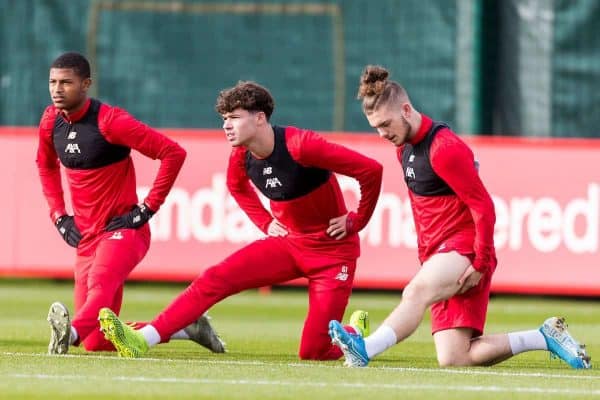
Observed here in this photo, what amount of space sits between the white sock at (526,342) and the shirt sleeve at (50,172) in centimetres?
345

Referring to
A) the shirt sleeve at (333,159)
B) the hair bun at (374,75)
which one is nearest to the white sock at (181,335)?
the shirt sleeve at (333,159)

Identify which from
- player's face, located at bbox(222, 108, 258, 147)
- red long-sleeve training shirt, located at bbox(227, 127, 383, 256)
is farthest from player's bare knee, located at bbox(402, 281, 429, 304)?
player's face, located at bbox(222, 108, 258, 147)

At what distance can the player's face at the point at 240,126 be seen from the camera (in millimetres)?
11383

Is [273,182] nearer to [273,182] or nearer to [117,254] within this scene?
[273,182]

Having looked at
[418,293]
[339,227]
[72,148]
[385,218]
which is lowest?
[385,218]

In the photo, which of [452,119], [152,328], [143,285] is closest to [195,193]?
[143,285]

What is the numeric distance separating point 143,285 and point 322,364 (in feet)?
32.5

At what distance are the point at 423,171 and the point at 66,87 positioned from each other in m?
2.60

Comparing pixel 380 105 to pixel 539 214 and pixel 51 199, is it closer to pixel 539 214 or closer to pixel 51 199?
pixel 51 199

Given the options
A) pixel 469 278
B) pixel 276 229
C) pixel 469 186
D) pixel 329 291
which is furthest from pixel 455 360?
pixel 276 229

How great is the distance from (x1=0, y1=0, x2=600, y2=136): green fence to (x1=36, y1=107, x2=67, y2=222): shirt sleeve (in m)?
8.83

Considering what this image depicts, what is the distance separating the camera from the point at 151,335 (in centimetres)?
1128

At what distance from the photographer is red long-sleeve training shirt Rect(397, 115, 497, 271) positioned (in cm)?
1077

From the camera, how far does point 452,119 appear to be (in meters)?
21.0
